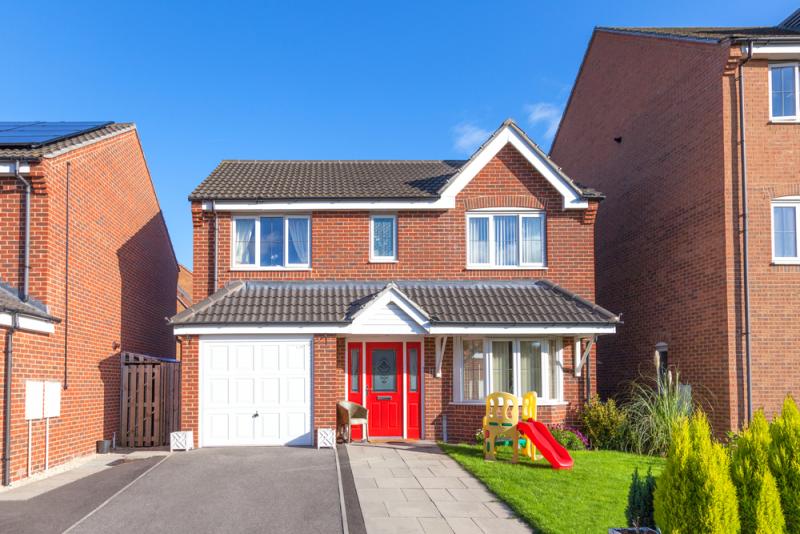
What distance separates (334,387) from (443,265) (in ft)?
14.2

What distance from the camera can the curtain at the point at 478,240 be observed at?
17.4m

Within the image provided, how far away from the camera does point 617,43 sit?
21.4 metres

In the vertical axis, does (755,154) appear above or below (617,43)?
below

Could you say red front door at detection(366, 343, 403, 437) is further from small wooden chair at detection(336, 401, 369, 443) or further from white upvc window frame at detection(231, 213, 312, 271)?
white upvc window frame at detection(231, 213, 312, 271)

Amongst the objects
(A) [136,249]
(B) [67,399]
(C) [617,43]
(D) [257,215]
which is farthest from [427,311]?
(C) [617,43]

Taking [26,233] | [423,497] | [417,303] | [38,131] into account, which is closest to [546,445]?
[423,497]

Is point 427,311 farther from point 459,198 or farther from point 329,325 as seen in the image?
point 459,198

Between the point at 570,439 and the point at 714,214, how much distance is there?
20.5ft

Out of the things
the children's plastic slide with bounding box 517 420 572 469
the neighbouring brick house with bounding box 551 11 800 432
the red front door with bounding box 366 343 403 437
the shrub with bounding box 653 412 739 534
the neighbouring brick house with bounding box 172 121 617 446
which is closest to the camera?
the shrub with bounding box 653 412 739 534

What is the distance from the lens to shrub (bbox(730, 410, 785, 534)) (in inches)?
293

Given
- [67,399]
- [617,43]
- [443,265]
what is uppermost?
[617,43]

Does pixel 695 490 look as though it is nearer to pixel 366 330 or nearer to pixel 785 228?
pixel 366 330

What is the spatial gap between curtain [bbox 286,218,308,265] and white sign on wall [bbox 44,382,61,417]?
6219 millimetres

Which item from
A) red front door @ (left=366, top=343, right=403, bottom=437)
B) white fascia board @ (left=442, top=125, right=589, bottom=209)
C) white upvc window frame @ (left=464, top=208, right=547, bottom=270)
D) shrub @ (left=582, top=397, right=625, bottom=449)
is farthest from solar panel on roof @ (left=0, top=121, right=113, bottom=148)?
shrub @ (left=582, top=397, right=625, bottom=449)
